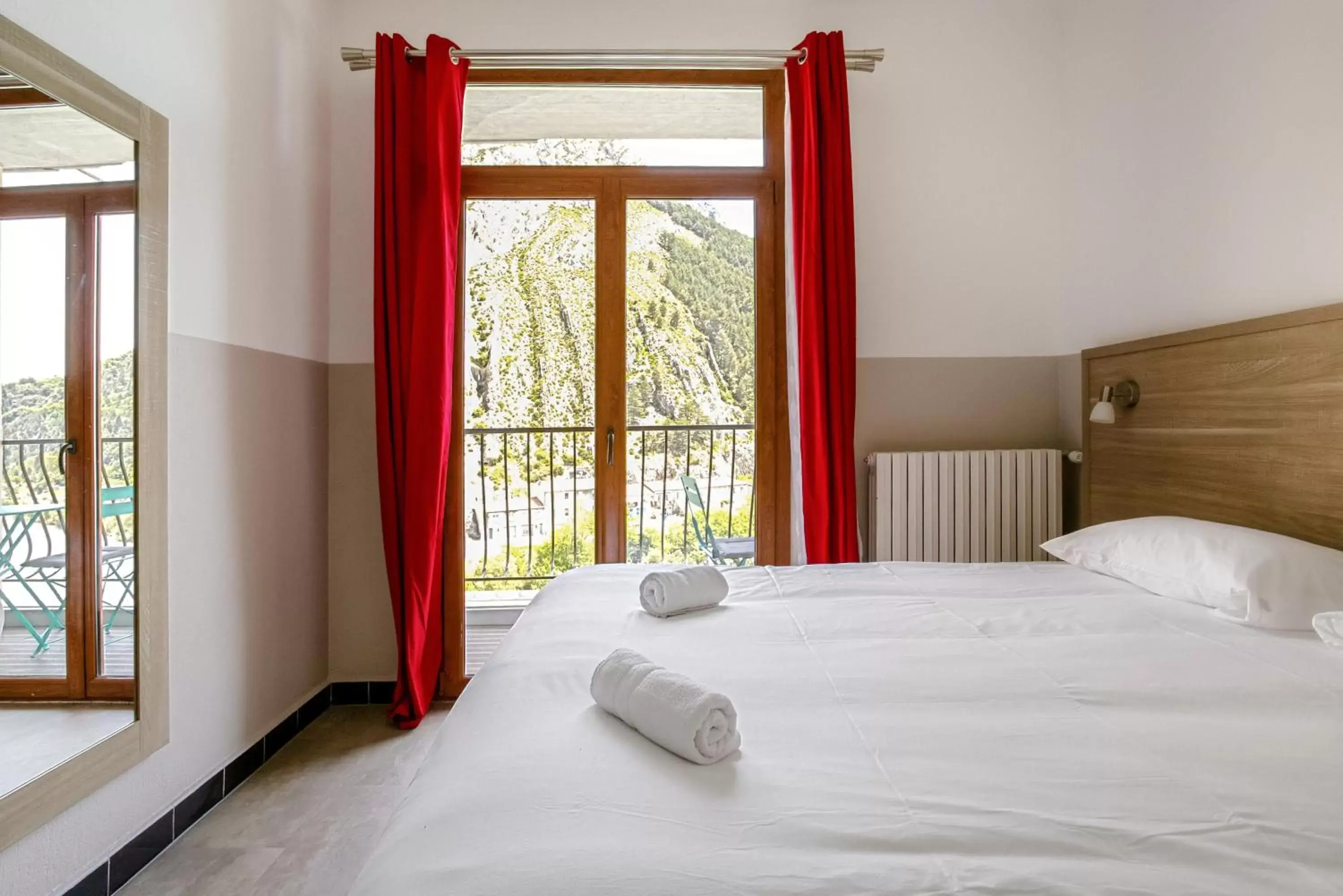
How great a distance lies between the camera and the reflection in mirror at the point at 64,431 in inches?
56.6

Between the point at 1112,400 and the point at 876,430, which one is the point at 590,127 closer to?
the point at 876,430

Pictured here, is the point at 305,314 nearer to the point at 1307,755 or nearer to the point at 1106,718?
the point at 1106,718

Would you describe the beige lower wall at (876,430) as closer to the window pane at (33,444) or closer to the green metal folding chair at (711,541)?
the green metal folding chair at (711,541)

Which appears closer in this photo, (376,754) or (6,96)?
(6,96)

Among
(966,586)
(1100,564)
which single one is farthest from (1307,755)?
(1100,564)

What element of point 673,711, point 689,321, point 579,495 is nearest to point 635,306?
point 689,321

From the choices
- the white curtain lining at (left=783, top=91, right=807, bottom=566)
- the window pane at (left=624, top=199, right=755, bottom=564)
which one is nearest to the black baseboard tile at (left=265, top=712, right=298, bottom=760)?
the window pane at (left=624, top=199, right=755, bottom=564)

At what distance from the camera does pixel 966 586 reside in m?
1.85

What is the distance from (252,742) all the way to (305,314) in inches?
60.6

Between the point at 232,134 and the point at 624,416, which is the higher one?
the point at 232,134

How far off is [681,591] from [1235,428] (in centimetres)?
166

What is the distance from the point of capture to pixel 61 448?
5.16 ft

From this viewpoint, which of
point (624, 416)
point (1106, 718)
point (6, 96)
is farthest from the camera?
point (624, 416)

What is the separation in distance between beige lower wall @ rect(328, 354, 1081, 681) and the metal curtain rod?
1.16 meters
